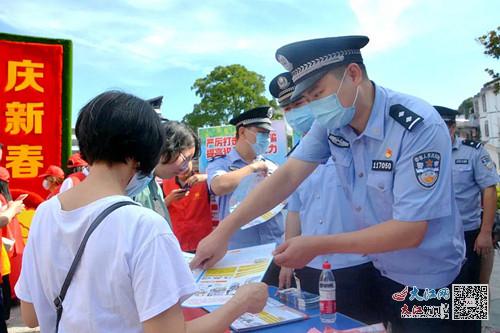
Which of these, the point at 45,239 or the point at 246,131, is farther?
the point at 246,131

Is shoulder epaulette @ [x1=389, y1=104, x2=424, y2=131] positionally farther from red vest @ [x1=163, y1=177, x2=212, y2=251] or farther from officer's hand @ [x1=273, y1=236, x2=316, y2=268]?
red vest @ [x1=163, y1=177, x2=212, y2=251]

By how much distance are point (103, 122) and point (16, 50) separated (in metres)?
5.15

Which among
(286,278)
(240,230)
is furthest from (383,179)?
(240,230)

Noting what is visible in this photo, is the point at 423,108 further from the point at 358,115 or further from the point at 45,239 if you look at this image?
the point at 45,239

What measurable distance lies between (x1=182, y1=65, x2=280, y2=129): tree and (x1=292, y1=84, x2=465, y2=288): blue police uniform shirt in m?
25.7

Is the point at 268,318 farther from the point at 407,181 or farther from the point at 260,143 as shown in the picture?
the point at 260,143

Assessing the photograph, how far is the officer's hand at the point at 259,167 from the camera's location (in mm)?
3178

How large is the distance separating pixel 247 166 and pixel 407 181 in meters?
1.86

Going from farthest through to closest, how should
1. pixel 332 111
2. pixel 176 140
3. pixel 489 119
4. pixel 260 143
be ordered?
pixel 489 119
pixel 260 143
pixel 176 140
pixel 332 111

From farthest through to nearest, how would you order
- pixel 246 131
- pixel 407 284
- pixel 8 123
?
pixel 8 123
pixel 246 131
pixel 407 284

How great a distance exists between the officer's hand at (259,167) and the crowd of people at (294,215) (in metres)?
0.25

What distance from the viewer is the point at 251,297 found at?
1169mm

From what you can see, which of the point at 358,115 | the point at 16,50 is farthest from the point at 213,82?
the point at 358,115

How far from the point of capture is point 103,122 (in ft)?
3.37
